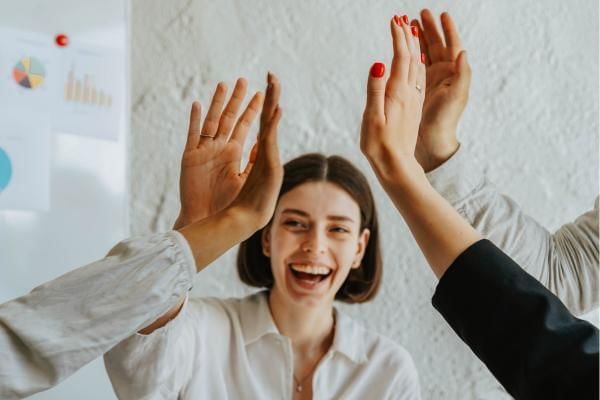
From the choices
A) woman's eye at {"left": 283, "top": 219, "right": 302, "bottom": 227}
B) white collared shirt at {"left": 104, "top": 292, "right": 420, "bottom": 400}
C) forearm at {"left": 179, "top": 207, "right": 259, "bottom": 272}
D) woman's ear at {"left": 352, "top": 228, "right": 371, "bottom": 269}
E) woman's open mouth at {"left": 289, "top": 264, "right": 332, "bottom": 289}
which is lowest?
white collared shirt at {"left": 104, "top": 292, "right": 420, "bottom": 400}

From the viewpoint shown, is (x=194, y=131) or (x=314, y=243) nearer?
(x=194, y=131)

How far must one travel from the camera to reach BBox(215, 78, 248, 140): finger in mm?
897

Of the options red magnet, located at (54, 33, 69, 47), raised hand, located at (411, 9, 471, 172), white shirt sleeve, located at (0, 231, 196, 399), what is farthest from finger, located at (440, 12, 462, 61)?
red magnet, located at (54, 33, 69, 47)

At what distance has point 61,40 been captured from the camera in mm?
1371

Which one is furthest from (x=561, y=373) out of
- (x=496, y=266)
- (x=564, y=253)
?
(x=564, y=253)

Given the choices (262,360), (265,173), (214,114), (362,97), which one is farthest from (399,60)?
(362,97)

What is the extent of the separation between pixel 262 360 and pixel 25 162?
1.93 feet

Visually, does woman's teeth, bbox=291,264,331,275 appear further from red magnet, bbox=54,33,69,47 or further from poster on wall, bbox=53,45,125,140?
red magnet, bbox=54,33,69,47

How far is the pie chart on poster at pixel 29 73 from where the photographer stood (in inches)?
52.2

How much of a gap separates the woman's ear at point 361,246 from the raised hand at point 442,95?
0.56 meters

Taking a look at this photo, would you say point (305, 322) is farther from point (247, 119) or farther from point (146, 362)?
point (247, 119)

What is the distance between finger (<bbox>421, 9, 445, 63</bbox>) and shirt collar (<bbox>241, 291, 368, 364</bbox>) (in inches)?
25.8

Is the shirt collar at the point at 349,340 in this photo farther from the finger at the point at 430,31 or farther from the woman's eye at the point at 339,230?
the finger at the point at 430,31

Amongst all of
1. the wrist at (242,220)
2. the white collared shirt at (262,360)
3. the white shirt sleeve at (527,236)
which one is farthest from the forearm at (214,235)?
the white collared shirt at (262,360)
